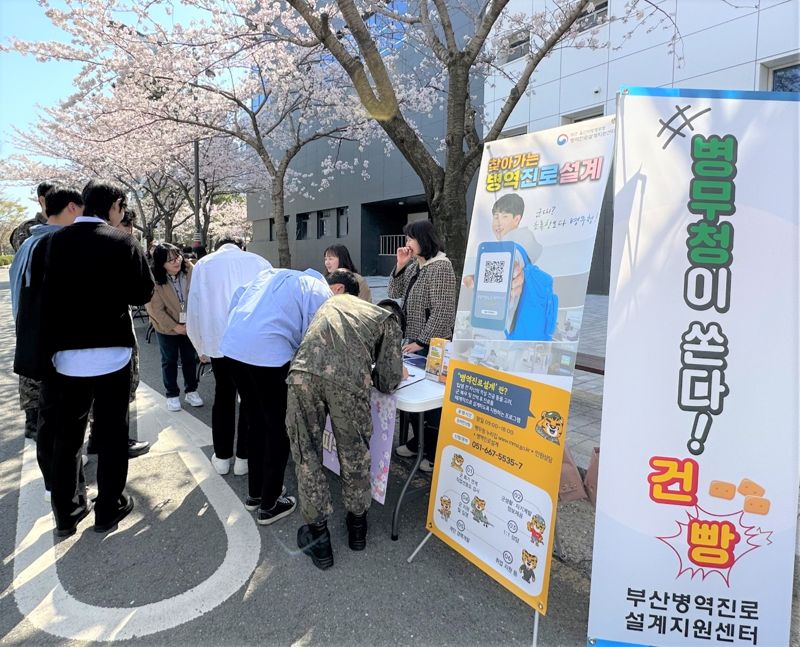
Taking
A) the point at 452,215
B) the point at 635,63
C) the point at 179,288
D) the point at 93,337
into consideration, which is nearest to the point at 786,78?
the point at 635,63

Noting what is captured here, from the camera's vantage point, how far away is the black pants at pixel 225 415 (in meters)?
3.29

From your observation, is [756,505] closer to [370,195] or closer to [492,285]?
[492,285]

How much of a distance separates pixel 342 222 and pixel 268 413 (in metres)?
20.5

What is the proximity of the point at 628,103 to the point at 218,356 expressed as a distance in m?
2.81

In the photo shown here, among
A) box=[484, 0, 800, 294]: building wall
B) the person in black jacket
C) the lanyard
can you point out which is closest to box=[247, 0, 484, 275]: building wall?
box=[484, 0, 800, 294]: building wall

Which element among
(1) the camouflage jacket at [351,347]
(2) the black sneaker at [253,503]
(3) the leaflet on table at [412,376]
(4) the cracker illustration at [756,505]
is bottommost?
(2) the black sneaker at [253,503]

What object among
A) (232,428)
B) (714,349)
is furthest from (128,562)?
(714,349)

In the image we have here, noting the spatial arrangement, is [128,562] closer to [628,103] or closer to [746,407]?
[746,407]

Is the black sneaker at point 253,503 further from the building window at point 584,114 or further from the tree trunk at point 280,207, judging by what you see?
the building window at point 584,114

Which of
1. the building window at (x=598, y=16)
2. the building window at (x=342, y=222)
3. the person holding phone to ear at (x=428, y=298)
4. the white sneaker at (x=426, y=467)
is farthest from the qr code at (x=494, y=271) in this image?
the building window at (x=342, y=222)

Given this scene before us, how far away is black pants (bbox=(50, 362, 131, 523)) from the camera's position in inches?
102

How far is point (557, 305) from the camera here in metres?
1.97

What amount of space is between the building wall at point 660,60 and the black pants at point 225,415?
614 cm

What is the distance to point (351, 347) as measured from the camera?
2379 mm
